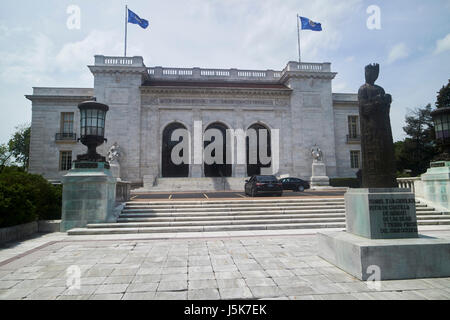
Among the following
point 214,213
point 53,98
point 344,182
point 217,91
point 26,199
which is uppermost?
point 217,91

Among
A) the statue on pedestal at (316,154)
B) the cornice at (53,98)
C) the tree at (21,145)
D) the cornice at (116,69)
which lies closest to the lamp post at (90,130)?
the cornice at (116,69)

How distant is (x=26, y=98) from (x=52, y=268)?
35.1m

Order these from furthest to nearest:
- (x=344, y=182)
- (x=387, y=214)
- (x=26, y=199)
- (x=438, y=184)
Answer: (x=344, y=182)
(x=438, y=184)
(x=26, y=199)
(x=387, y=214)

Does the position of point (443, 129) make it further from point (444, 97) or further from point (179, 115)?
point (444, 97)

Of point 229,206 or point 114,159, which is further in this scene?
point 114,159

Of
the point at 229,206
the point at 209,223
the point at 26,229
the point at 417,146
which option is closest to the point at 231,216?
the point at 209,223

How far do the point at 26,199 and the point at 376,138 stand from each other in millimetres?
11755

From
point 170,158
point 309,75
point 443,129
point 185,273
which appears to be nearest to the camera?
point 185,273

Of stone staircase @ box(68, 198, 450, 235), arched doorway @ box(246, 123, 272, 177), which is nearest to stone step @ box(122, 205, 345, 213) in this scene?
stone staircase @ box(68, 198, 450, 235)

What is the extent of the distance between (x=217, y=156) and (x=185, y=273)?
27079 millimetres

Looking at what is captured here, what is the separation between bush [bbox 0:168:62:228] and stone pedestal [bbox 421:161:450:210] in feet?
61.4

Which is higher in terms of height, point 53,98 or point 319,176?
point 53,98

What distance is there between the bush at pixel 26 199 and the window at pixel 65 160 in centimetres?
2228

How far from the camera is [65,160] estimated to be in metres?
31.6
